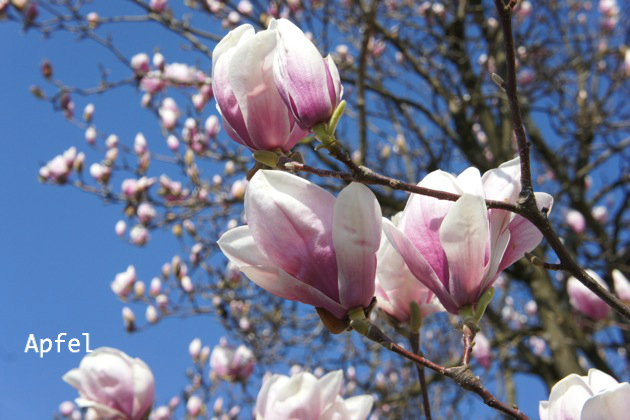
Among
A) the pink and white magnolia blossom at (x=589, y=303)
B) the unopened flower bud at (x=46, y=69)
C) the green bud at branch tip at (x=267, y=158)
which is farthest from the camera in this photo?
the unopened flower bud at (x=46, y=69)

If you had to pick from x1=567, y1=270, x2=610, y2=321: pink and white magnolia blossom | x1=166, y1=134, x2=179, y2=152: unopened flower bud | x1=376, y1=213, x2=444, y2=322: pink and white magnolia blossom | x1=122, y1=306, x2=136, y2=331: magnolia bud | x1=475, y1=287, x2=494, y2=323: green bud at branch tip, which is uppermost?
x1=166, y1=134, x2=179, y2=152: unopened flower bud

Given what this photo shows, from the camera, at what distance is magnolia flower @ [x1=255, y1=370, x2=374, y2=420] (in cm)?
88

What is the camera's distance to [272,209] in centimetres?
60

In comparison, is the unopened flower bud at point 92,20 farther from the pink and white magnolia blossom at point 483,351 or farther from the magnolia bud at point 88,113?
the pink and white magnolia blossom at point 483,351

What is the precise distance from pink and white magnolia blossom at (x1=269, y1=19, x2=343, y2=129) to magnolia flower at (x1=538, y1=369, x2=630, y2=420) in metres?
0.39

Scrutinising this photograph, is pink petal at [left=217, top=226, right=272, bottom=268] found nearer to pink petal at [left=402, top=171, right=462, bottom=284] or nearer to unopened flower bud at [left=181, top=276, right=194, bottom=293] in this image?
pink petal at [left=402, top=171, right=462, bottom=284]

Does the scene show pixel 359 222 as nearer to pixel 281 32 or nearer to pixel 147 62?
pixel 281 32

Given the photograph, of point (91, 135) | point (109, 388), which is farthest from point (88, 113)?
point (109, 388)

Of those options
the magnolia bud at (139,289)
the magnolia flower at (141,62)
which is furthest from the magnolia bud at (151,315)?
the magnolia flower at (141,62)

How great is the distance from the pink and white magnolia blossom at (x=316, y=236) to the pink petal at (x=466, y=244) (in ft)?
0.25

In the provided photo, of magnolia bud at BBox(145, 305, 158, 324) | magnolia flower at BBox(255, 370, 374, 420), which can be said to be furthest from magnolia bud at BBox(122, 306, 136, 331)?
magnolia flower at BBox(255, 370, 374, 420)

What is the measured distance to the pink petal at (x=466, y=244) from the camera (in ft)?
1.98

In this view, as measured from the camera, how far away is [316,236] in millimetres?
613

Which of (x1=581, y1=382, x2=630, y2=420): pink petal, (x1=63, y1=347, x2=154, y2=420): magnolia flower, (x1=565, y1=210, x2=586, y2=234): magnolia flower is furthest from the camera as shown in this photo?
(x1=565, y1=210, x2=586, y2=234): magnolia flower
